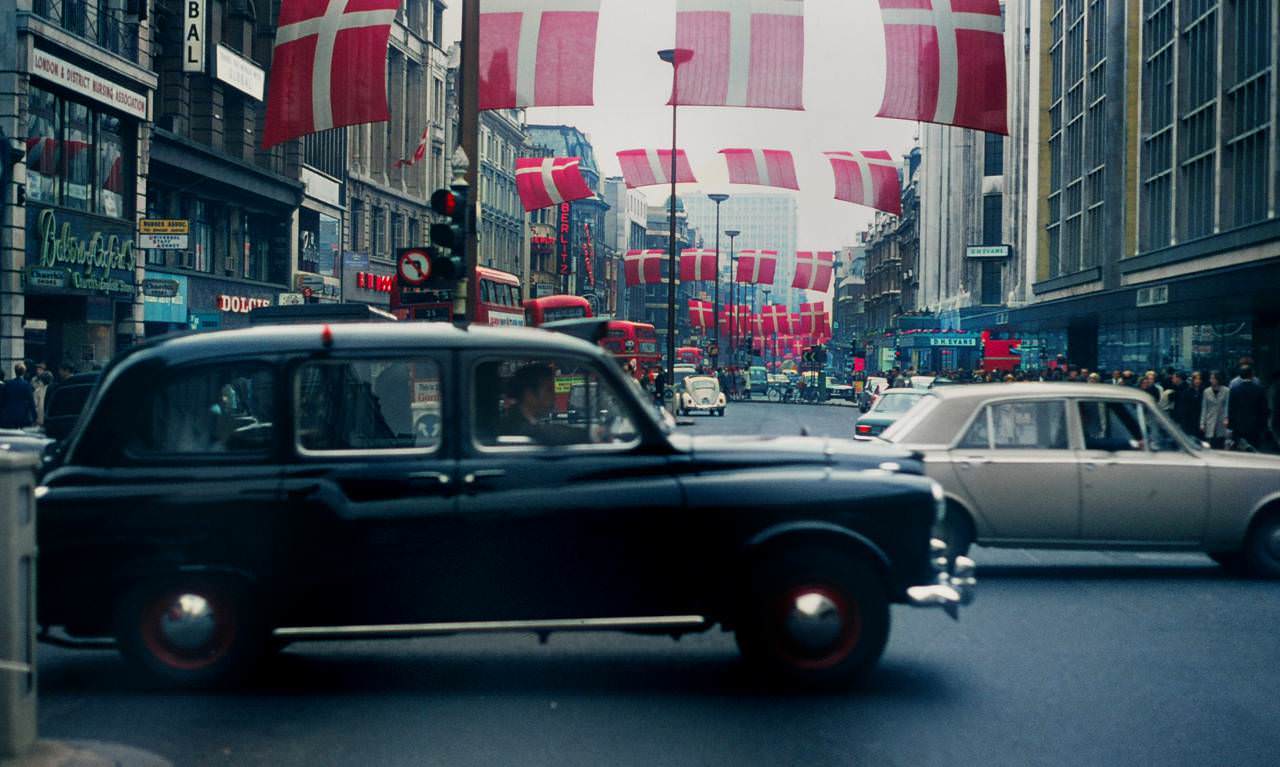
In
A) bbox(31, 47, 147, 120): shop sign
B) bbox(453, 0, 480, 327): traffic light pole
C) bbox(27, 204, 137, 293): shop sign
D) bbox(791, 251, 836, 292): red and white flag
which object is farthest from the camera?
bbox(791, 251, 836, 292): red and white flag

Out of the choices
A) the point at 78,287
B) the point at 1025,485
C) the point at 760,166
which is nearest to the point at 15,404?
the point at 78,287

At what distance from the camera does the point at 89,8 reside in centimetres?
2855

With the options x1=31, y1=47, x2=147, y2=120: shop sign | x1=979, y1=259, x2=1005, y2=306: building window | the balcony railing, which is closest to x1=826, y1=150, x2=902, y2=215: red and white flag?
x1=31, y1=47, x2=147, y2=120: shop sign

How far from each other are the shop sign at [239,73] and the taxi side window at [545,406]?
3137 cm

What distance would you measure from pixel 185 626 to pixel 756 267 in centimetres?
6313

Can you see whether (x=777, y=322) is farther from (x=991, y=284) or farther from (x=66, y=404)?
(x=66, y=404)

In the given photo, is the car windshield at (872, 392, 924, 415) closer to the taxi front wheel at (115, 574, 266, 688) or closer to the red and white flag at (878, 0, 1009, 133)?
the red and white flag at (878, 0, 1009, 133)

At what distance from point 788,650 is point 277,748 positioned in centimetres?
251

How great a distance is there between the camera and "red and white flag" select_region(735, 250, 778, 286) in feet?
226

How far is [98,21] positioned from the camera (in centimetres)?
2905

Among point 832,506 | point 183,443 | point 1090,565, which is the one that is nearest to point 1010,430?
point 1090,565

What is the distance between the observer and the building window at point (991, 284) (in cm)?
7200

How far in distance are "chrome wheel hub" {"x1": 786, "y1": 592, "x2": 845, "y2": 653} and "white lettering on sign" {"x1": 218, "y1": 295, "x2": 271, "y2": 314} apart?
103 feet

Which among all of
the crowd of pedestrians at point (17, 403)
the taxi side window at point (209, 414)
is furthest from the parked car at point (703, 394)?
the taxi side window at point (209, 414)
